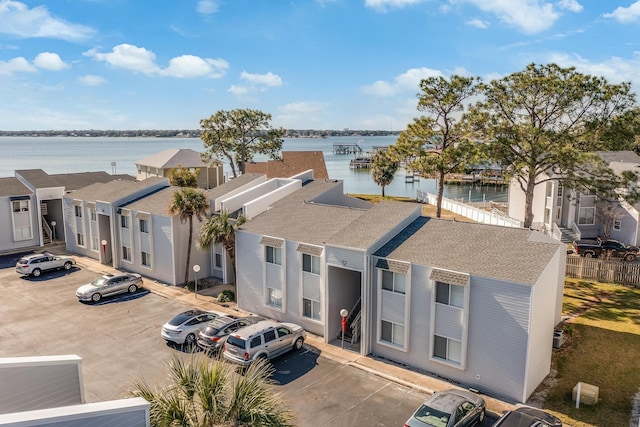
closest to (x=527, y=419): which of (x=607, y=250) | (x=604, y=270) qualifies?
(x=604, y=270)

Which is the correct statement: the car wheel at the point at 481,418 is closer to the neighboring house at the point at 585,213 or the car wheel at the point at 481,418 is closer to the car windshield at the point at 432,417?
the car windshield at the point at 432,417

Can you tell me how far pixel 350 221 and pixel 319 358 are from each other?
7794 millimetres

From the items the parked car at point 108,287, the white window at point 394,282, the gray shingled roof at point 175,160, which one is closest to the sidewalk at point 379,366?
the white window at point 394,282

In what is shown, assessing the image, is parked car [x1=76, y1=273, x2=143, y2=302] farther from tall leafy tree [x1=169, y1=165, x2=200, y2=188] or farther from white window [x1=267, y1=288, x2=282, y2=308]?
tall leafy tree [x1=169, y1=165, x2=200, y2=188]

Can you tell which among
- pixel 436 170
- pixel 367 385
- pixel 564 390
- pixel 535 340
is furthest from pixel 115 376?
pixel 436 170

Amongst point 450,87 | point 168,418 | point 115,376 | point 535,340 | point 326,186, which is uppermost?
point 450,87

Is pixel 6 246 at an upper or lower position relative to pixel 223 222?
lower

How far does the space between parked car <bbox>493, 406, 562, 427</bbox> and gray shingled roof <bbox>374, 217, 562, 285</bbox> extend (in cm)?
467

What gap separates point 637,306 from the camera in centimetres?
2894

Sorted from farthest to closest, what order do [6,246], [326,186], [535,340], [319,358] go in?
[6,246]
[326,186]
[319,358]
[535,340]

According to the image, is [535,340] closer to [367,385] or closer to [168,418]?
[367,385]

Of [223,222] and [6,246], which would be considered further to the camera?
[6,246]

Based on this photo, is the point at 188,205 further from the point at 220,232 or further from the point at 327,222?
the point at 327,222

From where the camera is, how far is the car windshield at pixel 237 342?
2156 centimetres
